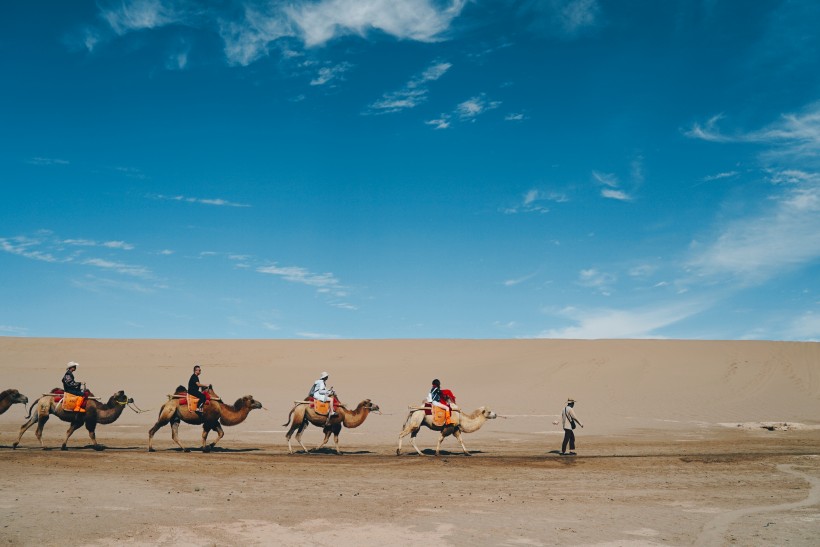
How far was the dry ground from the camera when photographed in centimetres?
955

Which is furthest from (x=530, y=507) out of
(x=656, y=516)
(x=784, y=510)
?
(x=784, y=510)

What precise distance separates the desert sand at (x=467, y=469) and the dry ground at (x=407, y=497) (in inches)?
2.2

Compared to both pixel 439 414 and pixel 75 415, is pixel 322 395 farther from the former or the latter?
pixel 75 415

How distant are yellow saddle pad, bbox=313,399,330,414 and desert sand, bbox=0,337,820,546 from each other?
4.18 feet

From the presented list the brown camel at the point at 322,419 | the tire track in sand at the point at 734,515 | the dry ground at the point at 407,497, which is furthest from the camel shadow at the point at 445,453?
the tire track in sand at the point at 734,515

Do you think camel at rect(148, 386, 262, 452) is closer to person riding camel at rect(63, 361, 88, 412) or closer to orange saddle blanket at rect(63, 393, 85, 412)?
person riding camel at rect(63, 361, 88, 412)

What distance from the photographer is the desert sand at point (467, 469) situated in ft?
32.4

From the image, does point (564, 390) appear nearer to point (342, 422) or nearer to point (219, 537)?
point (342, 422)

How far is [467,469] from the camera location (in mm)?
16078

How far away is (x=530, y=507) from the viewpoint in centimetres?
1163

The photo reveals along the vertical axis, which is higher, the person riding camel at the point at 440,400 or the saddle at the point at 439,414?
the person riding camel at the point at 440,400

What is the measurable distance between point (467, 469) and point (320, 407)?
5367 mm

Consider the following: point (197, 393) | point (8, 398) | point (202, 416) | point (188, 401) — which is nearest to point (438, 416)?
point (202, 416)

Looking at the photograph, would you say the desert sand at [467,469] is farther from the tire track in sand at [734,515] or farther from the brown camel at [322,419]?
the brown camel at [322,419]
